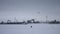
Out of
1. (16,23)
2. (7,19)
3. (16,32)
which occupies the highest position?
(7,19)

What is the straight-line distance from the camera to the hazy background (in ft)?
4.70

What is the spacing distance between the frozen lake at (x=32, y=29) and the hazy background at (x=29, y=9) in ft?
0.67

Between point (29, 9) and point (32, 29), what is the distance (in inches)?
23.0

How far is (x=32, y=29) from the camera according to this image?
56.5 inches

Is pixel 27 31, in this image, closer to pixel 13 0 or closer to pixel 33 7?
pixel 33 7

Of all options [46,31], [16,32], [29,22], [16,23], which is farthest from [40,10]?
[16,32]

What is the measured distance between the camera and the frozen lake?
1.42m

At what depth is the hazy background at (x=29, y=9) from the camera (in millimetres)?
1432

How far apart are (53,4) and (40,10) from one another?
0.41 metres

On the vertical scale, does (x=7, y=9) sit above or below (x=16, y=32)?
above

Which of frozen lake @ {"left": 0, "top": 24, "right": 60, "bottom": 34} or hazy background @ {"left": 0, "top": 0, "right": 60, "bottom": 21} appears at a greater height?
hazy background @ {"left": 0, "top": 0, "right": 60, "bottom": 21}

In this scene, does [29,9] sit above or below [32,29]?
above

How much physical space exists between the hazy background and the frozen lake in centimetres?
21

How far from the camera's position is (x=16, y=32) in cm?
145
